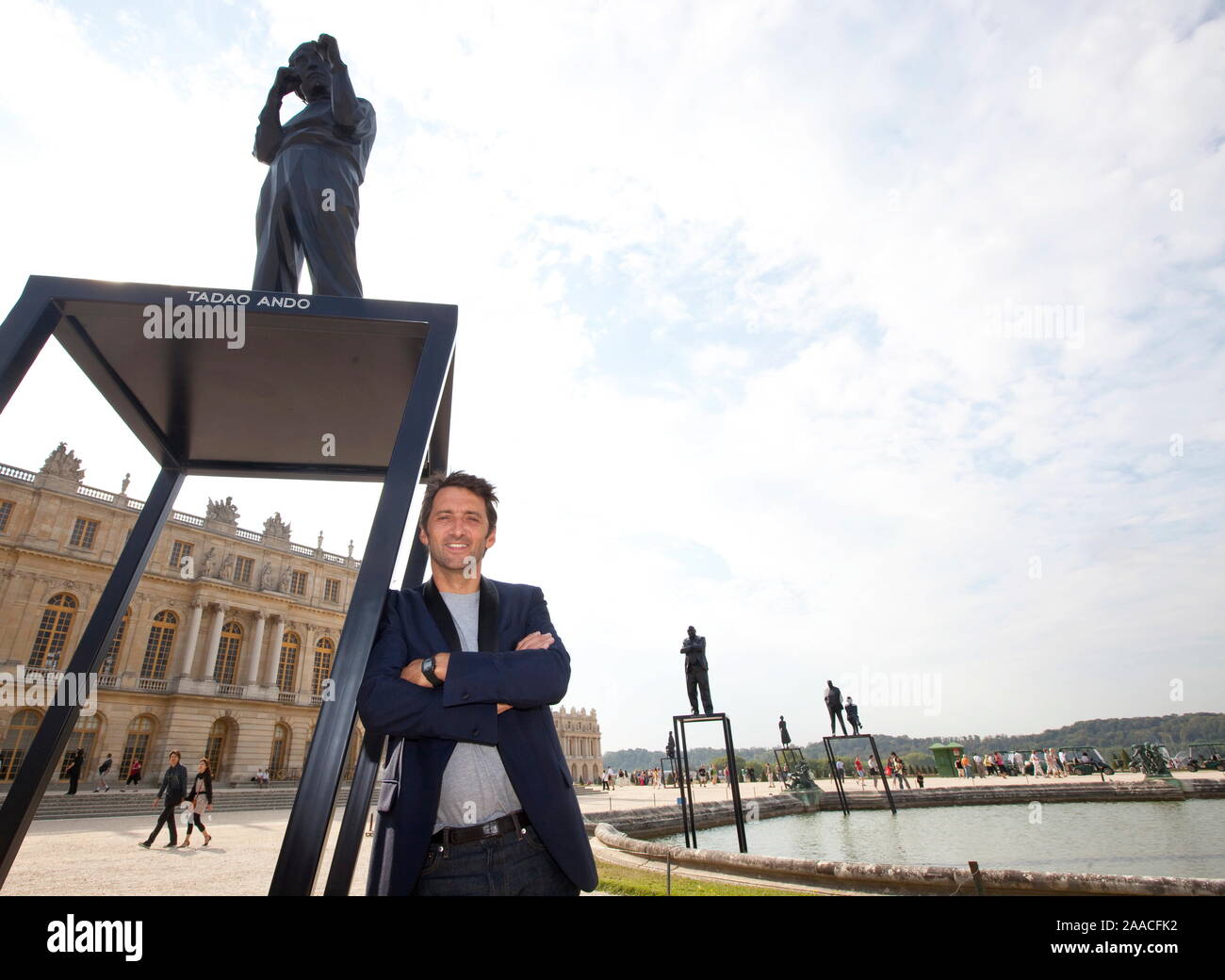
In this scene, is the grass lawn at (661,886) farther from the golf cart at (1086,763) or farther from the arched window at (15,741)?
the arched window at (15,741)

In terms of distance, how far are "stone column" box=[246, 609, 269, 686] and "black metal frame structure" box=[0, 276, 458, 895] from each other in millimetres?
43277

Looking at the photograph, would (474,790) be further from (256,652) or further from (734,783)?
(256,652)

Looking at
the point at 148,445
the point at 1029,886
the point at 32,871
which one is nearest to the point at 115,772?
the point at 32,871

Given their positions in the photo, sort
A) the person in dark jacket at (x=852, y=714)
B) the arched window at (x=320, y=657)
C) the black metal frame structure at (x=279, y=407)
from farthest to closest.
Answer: the arched window at (x=320, y=657)
the person in dark jacket at (x=852, y=714)
the black metal frame structure at (x=279, y=407)

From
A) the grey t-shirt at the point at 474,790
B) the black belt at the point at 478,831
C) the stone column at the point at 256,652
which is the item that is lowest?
the black belt at the point at 478,831

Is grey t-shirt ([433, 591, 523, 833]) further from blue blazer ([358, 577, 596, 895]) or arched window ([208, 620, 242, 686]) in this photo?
arched window ([208, 620, 242, 686])

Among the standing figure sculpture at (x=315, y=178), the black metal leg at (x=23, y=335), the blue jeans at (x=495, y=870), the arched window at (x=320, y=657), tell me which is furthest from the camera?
the arched window at (x=320, y=657)

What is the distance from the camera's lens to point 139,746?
34781 millimetres

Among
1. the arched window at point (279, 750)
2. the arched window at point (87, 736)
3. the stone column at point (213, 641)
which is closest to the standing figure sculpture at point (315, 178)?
the arched window at point (87, 736)

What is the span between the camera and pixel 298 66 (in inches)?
159

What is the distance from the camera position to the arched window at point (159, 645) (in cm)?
3605

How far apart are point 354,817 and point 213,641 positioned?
44.2 meters

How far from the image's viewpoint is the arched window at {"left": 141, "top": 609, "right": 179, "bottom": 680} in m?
36.0
